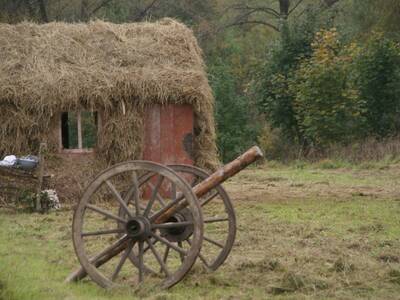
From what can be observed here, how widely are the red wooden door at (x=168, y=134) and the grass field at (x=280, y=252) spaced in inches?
61.2

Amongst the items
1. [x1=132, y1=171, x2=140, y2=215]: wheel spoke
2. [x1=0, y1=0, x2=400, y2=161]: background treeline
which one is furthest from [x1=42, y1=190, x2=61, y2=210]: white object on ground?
[x1=0, y1=0, x2=400, y2=161]: background treeline

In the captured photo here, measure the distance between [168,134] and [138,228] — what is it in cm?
996

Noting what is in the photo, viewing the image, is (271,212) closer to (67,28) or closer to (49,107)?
(49,107)

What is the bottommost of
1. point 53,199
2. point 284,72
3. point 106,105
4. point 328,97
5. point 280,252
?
point 280,252

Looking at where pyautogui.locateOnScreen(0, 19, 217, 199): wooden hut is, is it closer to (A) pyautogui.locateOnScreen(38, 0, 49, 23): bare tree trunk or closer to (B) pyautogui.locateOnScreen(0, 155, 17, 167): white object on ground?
(B) pyautogui.locateOnScreen(0, 155, 17, 167): white object on ground

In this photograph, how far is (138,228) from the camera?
367 inches

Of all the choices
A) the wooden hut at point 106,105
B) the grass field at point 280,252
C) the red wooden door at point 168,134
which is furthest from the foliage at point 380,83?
the red wooden door at point 168,134

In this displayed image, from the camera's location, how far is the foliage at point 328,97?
26734 millimetres

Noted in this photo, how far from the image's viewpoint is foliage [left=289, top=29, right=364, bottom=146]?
26734 mm

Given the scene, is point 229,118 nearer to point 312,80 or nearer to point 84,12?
point 84,12

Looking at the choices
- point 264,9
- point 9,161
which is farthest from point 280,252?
point 264,9

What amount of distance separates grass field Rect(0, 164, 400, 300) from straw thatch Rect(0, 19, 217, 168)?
7.65 ft

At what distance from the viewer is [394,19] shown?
3133 centimetres

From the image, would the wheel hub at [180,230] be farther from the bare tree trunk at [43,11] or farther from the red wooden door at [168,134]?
the bare tree trunk at [43,11]
